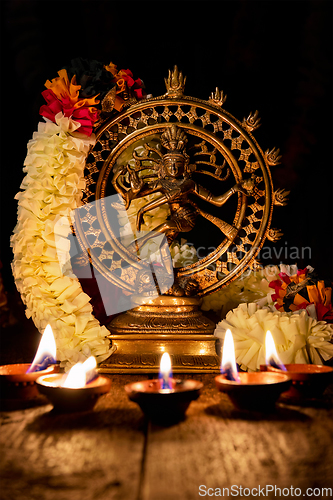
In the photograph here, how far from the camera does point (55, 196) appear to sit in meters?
0.83

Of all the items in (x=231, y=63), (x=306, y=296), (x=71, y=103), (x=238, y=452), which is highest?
(x=231, y=63)

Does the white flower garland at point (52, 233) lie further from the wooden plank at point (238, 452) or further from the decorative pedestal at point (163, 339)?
the wooden plank at point (238, 452)

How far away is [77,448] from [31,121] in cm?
109

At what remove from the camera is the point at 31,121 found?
1265mm

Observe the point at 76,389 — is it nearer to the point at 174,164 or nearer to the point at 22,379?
the point at 22,379

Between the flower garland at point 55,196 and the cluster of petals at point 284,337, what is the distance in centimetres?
27

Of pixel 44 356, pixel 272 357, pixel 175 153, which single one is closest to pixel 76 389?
pixel 44 356

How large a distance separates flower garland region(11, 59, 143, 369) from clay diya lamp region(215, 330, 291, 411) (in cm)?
33

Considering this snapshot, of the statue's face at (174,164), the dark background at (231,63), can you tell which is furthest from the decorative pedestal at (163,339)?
the dark background at (231,63)

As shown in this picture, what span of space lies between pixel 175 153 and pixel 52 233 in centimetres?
31

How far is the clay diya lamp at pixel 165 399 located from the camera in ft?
1.54

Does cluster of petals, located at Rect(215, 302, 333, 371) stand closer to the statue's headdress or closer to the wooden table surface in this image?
the wooden table surface

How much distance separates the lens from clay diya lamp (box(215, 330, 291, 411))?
49 cm

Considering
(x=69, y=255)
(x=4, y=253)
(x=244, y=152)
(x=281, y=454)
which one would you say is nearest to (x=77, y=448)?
(x=281, y=454)
